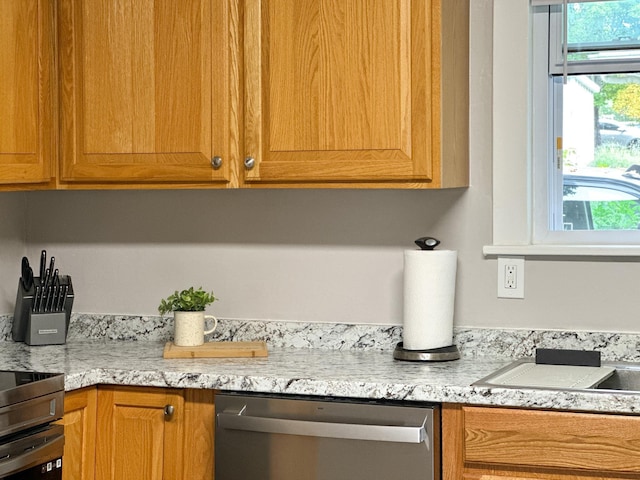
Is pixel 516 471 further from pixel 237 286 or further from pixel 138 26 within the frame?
pixel 138 26

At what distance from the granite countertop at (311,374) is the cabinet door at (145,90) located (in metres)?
0.51

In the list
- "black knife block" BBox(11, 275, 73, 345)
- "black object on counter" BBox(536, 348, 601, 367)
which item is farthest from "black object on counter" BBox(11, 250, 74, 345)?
"black object on counter" BBox(536, 348, 601, 367)

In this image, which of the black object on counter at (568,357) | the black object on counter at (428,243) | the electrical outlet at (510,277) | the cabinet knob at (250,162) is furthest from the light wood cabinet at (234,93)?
the black object on counter at (568,357)

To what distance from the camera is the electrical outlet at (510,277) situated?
8.95ft

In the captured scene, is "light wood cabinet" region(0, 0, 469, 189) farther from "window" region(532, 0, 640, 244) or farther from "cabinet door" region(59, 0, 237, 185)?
"window" region(532, 0, 640, 244)

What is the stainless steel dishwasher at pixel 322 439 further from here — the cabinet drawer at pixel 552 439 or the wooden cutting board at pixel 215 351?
the wooden cutting board at pixel 215 351

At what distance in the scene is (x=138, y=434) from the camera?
2498mm

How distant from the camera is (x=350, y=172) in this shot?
A: 2523mm

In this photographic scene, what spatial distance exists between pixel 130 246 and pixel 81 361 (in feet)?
1.88

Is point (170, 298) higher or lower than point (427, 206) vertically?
lower

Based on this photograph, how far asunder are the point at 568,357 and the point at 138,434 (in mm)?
1142

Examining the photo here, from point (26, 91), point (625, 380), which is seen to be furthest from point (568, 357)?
point (26, 91)

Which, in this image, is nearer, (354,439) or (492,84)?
(354,439)

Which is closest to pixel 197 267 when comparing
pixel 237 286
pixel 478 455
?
pixel 237 286
